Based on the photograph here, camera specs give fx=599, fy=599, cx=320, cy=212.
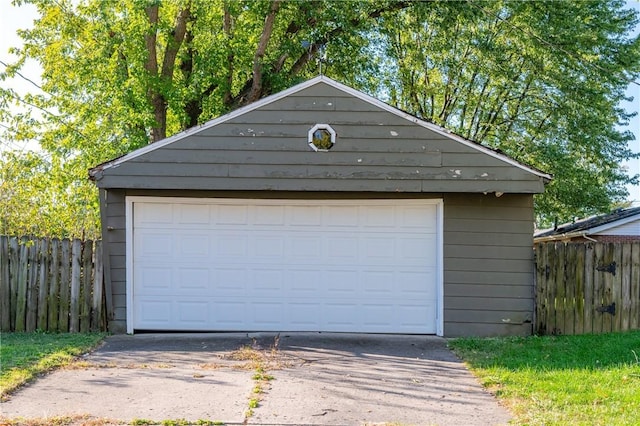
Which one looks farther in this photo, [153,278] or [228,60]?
[228,60]

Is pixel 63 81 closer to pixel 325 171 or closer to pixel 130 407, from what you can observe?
pixel 325 171

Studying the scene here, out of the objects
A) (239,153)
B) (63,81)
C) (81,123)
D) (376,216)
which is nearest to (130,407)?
(239,153)

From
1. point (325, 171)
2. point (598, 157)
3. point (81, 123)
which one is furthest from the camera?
point (598, 157)

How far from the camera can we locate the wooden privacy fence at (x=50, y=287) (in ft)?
29.0

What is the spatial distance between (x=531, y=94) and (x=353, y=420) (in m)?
16.0

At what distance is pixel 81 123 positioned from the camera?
14.7 meters

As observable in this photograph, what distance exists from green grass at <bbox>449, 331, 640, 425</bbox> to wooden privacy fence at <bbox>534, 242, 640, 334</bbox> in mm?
393

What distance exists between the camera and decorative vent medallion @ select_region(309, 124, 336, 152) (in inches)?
340

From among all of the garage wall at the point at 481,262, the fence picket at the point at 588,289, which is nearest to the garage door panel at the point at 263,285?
the garage wall at the point at 481,262

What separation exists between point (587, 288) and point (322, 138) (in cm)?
452

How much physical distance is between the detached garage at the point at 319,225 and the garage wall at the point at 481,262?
0.06 feet

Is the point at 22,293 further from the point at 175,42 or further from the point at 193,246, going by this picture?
the point at 175,42

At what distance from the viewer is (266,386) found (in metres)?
5.74

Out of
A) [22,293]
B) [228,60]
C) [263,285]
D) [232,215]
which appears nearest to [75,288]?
[22,293]
